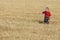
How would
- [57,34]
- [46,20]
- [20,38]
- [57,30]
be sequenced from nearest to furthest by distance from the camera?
1. [20,38]
2. [57,34]
3. [57,30]
4. [46,20]

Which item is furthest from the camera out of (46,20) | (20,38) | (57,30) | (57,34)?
(46,20)

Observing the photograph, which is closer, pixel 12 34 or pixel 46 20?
pixel 12 34

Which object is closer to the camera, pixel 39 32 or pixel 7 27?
pixel 39 32

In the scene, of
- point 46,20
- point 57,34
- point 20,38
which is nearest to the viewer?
point 20,38

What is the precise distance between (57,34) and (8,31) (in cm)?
219

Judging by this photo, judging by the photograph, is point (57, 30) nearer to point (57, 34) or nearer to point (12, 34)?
point (57, 34)

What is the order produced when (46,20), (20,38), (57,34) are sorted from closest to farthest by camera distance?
(20,38)
(57,34)
(46,20)

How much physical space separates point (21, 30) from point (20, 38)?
162 centimetres

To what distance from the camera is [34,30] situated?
12.8 m

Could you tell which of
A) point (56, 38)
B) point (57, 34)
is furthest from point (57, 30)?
point (56, 38)

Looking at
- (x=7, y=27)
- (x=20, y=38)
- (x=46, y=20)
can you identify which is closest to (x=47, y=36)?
(x=20, y=38)

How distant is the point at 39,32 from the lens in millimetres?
12352

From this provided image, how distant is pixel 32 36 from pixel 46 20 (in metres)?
4.00

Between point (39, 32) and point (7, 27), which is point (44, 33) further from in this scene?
point (7, 27)
